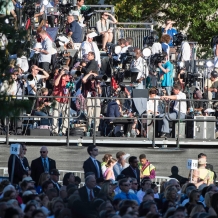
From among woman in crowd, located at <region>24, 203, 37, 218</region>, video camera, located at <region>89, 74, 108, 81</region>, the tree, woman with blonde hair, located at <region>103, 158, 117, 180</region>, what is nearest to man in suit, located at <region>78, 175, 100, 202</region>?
→ woman in crowd, located at <region>24, 203, 37, 218</region>

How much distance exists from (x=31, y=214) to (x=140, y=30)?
1850 cm

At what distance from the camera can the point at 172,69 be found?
27297 mm

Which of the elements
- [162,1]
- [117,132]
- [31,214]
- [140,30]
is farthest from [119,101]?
[162,1]

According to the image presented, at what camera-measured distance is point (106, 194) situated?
17.4m

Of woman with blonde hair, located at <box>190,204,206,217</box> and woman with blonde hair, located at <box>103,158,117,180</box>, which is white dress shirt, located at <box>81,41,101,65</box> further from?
woman with blonde hair, located at <box>190,204,206,217</box>

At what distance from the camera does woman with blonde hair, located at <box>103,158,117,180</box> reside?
70.4 ft

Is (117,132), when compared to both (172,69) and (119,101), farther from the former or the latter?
(172,69)

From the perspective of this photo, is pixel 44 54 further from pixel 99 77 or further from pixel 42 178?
pixel 42 178

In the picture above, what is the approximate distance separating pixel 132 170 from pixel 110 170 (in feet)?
2.87

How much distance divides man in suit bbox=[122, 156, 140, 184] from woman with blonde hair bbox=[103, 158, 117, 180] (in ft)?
1.98

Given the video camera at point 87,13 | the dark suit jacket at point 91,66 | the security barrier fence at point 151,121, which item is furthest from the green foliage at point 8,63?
the video camera at point 87,13

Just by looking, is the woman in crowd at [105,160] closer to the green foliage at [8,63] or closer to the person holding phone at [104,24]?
the green foliage at [8,63]

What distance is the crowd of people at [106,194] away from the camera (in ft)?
47.8

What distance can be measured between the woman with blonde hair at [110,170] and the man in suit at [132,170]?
23.8 inches
